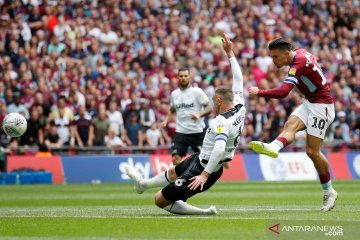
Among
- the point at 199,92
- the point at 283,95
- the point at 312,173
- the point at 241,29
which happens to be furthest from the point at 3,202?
the point at 241,29

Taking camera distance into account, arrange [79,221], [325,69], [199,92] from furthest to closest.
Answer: [325,69] → [199,92] → [79,221]

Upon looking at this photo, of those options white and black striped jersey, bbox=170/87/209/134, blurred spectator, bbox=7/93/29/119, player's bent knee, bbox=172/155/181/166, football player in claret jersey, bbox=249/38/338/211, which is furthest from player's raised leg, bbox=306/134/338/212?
blurred spectator, bbox=7/93/29/119

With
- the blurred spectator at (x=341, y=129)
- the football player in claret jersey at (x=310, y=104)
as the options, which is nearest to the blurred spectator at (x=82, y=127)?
the blurred spectator at (x=341, y=129)

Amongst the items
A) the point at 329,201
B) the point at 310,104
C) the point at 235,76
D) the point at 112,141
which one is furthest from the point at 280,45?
the point at 112,141

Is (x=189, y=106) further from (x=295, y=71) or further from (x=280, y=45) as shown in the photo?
(x=295, y=71)

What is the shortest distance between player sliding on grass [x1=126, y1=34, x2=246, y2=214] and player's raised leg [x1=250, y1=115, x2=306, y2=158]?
1.11 feet

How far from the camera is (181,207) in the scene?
1271cm

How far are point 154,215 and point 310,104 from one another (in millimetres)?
2896

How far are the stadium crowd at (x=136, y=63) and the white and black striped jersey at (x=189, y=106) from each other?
666cm

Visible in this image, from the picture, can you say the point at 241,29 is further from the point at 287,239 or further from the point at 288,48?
the point at 287,239

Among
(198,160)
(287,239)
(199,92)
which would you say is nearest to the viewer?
(287,239)

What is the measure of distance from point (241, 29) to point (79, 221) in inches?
837

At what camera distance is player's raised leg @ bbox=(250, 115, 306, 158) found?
12578 millimetres

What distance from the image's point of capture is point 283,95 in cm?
1268
